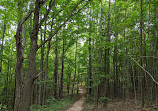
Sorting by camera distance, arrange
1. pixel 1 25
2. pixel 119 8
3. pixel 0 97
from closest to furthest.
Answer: pixel 119 8
pixel 1 25
pixel 0 97

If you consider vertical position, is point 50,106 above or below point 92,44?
below

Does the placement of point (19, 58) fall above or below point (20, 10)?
below

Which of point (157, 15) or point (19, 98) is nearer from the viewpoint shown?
point (19, 98)

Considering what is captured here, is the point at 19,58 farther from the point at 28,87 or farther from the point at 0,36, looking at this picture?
the point at 0,36

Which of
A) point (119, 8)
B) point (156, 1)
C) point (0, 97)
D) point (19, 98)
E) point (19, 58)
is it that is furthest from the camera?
point (0, 97)

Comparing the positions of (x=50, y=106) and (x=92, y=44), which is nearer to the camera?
(x=50, y=106)

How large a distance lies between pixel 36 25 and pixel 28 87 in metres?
1.62

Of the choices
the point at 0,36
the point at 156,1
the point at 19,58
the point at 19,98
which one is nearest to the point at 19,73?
the point at 19,58

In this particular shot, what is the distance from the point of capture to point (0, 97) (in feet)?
50.2

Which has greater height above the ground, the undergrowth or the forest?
the forest

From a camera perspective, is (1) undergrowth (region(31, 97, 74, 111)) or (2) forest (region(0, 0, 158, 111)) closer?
(2) forest (region(0, 0, 158, 111))

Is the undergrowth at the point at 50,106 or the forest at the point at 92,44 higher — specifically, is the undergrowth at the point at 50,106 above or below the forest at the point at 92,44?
below

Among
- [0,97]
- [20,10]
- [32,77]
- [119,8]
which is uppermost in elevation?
[119,8]

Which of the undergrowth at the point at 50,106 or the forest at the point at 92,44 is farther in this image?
the undergrowth at the point at 50,106
